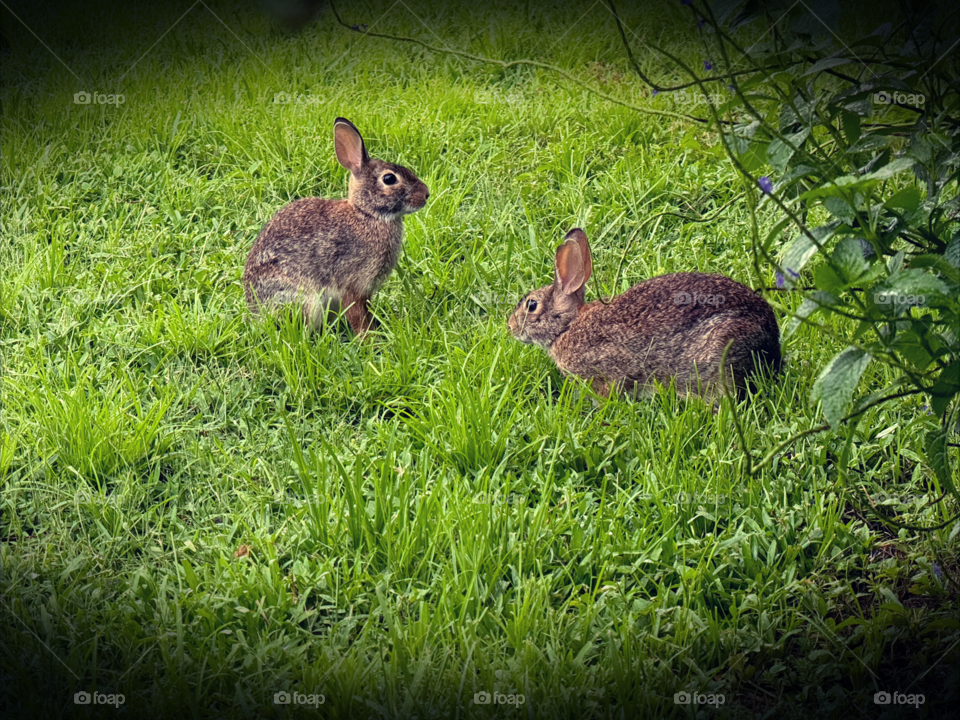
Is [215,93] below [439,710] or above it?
above

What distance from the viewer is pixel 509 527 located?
3.55 m

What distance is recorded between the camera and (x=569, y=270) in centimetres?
475

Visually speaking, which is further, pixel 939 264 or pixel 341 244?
pixel 341 244

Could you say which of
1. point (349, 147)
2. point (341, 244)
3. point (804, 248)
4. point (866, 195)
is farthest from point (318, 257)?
point (866, 195)

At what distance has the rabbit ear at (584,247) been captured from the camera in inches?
182

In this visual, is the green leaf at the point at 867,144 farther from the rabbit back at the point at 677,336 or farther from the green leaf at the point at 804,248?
the rabbit back at the point at 677,336

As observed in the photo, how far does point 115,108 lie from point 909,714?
20.1ft

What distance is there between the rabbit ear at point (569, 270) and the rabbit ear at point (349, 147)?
3.98 feet

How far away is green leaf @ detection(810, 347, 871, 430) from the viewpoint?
8.68 feet

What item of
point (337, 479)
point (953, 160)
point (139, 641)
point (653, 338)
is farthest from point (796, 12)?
point (139, 641)

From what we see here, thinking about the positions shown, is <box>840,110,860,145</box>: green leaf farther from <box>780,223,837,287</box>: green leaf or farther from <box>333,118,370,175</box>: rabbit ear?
<box>333,118,370,175</box>: rabbit ear

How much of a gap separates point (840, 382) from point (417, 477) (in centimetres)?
A: 175

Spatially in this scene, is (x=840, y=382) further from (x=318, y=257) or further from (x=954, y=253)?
(x=318, y=257)

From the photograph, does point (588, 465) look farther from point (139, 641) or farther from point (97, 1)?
point (97, 1)
